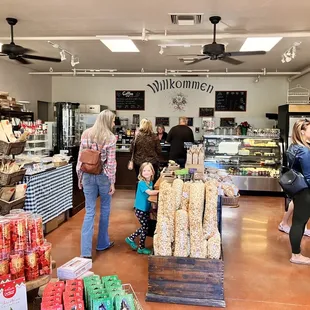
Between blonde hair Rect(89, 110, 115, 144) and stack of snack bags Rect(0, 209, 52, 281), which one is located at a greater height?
blonde hair Rect(89, 110, 115, 144)

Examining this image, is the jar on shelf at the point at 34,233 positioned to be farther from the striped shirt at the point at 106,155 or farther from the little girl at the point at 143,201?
the little girl at the point at 143,201

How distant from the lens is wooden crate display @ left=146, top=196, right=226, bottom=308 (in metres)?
2.90

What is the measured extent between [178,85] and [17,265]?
8.48 metres

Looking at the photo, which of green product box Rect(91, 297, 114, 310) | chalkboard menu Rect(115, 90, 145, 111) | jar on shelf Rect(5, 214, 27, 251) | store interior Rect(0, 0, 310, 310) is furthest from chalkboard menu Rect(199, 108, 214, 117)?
green product box Rect(91, 297, 114, 310)

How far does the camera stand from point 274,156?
303 inches

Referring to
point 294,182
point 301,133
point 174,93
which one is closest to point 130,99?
point 174,93

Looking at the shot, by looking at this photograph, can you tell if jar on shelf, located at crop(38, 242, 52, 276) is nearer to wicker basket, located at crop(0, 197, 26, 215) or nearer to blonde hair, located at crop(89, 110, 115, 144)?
wicker basket, located at crop(0, 197, 26, 215)

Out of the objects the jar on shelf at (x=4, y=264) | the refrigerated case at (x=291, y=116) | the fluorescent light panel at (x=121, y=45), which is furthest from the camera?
the refrigerated case at (x=291, y=116)

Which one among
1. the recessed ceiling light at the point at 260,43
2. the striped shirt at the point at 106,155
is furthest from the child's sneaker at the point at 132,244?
the recessed ceiling light at the point at 260,43

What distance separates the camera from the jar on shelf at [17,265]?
191 centimetres

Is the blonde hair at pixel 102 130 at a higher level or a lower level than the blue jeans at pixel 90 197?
higher

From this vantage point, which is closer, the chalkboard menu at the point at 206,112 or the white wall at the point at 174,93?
the white wall at the point at 174,93

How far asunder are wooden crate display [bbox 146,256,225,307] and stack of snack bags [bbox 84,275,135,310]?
111 cm

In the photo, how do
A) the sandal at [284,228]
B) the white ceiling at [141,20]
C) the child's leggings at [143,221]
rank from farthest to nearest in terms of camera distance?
the sandal at [284,228] < the white ceiling at [141,20] < the child's leggings at [143,221]
